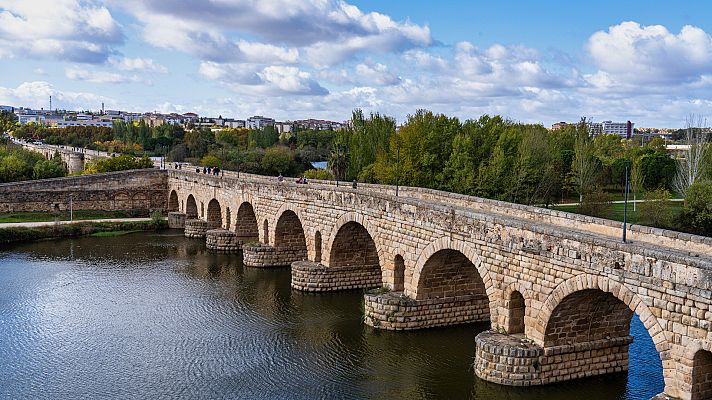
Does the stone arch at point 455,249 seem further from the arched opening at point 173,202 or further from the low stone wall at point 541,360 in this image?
the arched opening at point 173,202

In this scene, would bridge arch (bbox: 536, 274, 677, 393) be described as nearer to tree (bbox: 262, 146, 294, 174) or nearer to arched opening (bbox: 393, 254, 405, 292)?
arched opening (bbox: 393, 254, 405, 292)

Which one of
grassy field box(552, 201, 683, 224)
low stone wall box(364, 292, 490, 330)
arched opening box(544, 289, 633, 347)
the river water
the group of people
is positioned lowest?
the river water

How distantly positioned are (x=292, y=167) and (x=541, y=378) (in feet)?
153

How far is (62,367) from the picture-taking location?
15102mm

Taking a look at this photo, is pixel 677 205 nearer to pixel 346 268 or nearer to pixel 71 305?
pixel 346 268

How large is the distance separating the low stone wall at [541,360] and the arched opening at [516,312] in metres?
0.32

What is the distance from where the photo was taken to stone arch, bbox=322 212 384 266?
18.8m

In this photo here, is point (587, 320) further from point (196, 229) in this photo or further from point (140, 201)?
point (140, 201)

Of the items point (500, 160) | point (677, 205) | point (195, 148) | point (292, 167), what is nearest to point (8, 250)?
point (500, 160)

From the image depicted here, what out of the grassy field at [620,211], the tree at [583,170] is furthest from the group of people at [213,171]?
the tree at [583,170]

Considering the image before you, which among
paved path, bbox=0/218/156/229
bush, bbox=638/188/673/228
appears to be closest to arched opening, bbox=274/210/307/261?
paved path, bbox=0/218/156/229

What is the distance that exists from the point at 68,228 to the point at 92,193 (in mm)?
5563

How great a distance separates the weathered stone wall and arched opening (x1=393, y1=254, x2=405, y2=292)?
2543 cm

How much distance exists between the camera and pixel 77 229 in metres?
33.9
